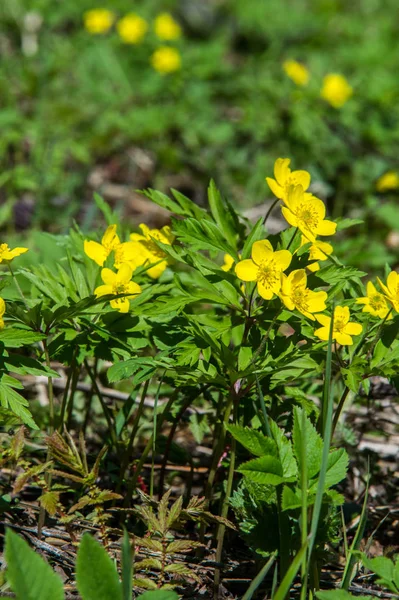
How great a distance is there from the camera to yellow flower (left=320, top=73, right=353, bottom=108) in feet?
17.2

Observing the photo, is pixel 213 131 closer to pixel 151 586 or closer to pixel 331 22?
pixel 331 22

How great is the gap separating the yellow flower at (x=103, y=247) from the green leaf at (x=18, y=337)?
32 cm

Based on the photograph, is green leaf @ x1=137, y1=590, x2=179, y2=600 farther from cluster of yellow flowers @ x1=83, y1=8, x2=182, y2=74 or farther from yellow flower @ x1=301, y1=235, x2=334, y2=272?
cluster of yellow flowers @ x1=83, y1=8, x2=182, y2=74

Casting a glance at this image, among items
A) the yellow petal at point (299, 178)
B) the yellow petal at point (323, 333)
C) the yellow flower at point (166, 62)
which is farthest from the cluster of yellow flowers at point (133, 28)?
the yellow petal at point (323, 333)

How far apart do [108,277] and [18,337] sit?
1.02ft

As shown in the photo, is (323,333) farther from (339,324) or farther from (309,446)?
(309,446)

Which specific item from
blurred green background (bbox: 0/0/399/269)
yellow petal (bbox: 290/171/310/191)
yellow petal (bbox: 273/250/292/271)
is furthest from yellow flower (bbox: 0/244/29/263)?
blurred green background (bbox: 0/0/399/269)

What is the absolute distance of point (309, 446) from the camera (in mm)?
1931

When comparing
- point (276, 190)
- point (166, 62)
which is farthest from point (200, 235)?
point (166, 62)

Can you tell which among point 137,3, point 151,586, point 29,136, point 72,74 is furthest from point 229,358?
point 137,3

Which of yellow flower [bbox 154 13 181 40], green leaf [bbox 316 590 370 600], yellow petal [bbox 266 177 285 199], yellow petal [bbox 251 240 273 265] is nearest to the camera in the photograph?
green leaf [bbox 316 590 370 600]

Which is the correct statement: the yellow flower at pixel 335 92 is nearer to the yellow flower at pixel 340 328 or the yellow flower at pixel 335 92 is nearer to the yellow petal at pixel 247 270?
the yellow flower at pixel 340 328

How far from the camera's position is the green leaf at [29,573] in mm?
1591

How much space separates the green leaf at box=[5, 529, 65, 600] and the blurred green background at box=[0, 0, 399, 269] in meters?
2.57
